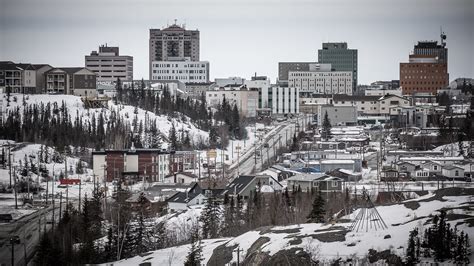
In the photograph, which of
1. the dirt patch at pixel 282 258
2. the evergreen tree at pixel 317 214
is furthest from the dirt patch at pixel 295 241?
the evergreen tree at pixel 317 214

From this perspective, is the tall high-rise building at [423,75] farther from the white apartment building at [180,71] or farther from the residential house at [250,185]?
the residential house at [250,185]

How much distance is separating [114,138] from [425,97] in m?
20.8

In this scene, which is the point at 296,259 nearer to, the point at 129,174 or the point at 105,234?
the point at 105,234

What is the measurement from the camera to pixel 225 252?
13789 millimetres

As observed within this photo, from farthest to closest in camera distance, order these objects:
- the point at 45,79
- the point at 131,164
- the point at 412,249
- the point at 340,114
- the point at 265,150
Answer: the point at 340,114, the point at 45,79, the point at 265,150, the point at 131,164, the point at 412,249

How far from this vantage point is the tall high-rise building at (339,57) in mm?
64500

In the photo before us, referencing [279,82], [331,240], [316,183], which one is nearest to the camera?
[331,240]

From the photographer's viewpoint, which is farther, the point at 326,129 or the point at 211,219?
the point at 326,129

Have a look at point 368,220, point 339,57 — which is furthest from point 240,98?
point 368,220

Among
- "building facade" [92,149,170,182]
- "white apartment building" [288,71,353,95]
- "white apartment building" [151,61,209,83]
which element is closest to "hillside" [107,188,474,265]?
"building facade" [92,149,170,182]

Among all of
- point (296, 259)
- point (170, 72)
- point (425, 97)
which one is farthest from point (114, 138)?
point (170, 72)

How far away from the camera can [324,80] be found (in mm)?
57281

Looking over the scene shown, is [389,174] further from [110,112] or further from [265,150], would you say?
[110,112]

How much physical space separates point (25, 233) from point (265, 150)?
14223 mm
